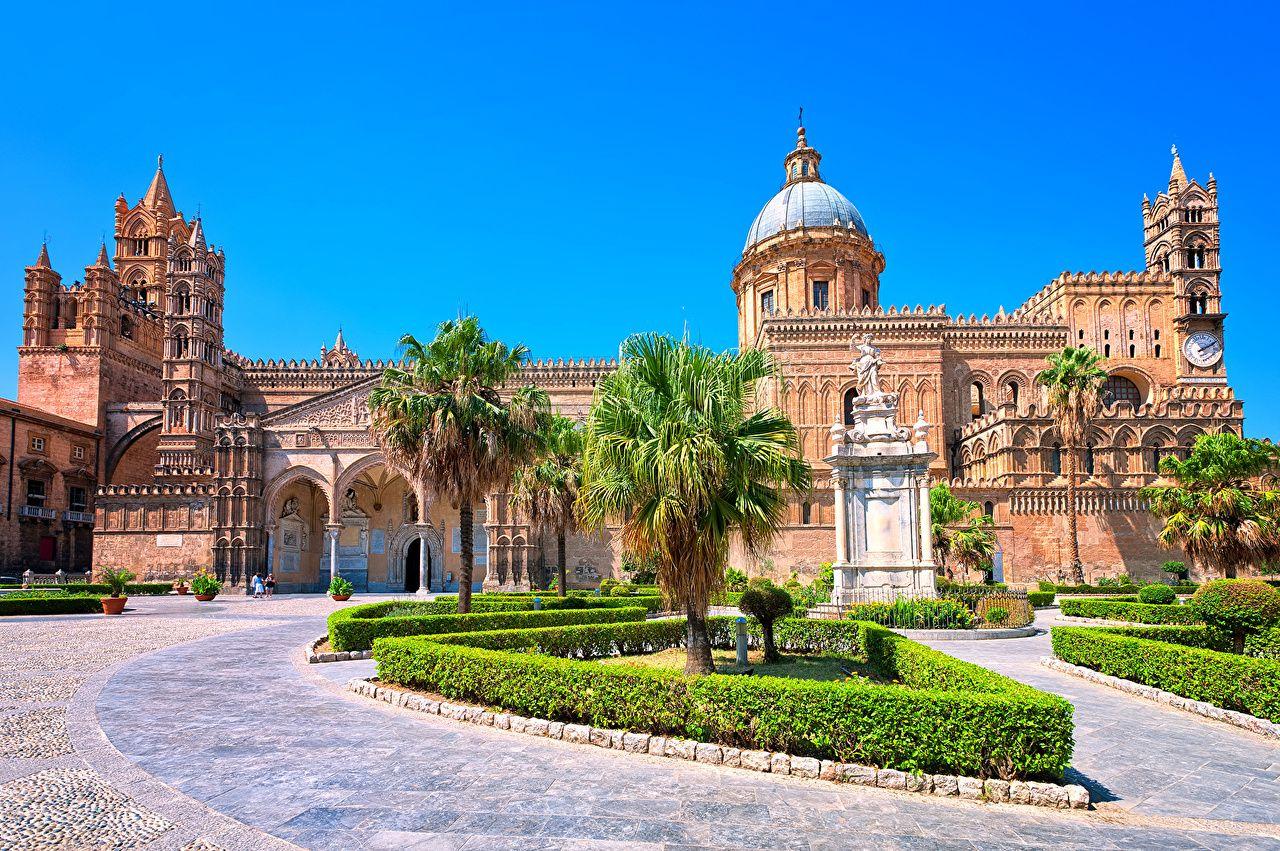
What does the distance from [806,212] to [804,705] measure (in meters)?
45.8

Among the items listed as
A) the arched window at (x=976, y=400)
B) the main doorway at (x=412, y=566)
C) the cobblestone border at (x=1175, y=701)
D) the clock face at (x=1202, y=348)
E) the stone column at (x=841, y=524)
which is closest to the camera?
the cobblestone border at (x=1175, y=701)

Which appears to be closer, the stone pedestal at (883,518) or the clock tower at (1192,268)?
the stone pedestal at (883,518)

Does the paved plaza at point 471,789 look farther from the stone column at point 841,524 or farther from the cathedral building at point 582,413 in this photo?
the cathedral building at point 582,413

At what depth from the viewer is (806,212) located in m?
50.3

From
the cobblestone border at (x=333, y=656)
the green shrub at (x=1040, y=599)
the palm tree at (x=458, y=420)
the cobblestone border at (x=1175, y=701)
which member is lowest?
the green shrub at (x=1040, y=599)

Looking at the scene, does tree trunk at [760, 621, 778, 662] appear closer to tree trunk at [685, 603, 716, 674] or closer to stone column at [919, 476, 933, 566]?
tree trunk at [685, 603, 716, 674]

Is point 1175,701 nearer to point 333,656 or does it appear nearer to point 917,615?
point 917,615

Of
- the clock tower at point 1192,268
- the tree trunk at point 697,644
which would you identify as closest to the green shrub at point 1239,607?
the tree trunk at point 697,644

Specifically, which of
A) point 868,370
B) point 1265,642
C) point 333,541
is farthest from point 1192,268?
point 333,541

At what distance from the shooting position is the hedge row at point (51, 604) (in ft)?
87.0

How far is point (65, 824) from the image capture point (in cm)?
619

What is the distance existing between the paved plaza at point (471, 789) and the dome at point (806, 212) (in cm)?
4170

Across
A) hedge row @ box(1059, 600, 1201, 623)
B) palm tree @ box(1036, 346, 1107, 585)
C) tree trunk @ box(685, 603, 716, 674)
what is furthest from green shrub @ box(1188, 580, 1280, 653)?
palm tree @ box(1036, 346, 1107, 585)

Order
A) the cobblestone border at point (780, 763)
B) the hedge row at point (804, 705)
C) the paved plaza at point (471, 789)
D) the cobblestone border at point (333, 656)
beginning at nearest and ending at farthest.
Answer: the paved plaza at point (471, 789) → the cobblestone border at point (780, 763) → the hedge row at point (804, 705) → the cobblestone border at point (333, 656)
